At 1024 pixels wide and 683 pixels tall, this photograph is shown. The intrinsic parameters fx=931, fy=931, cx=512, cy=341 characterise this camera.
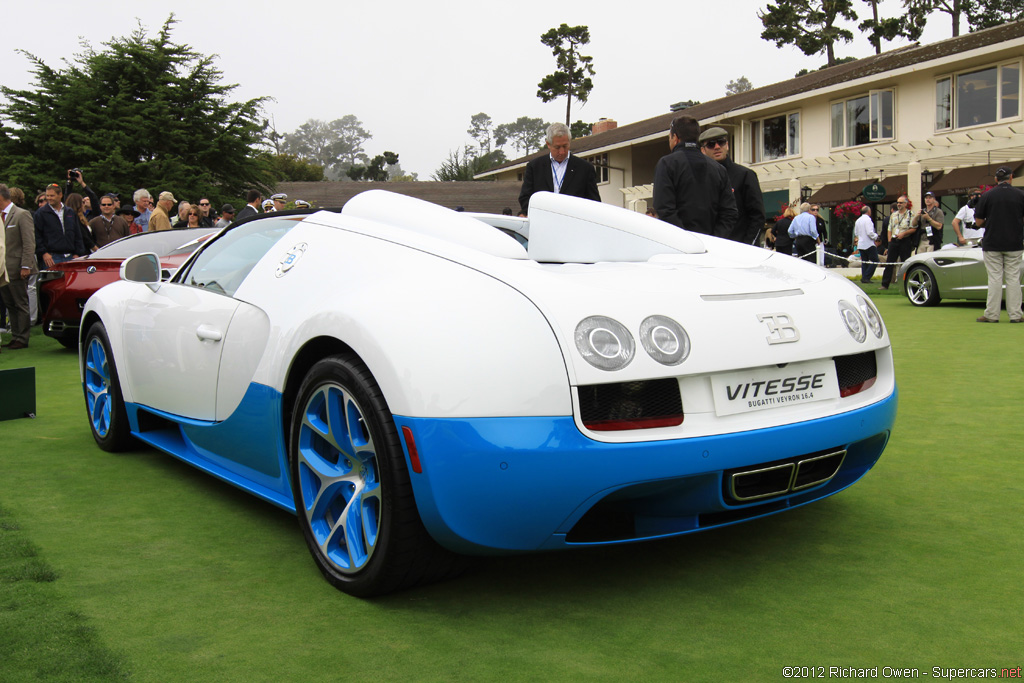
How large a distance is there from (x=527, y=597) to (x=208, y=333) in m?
1.64

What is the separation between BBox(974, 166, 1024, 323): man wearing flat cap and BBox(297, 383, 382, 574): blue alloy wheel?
10044 millimetres

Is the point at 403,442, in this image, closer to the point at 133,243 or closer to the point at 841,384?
the point at 841,384

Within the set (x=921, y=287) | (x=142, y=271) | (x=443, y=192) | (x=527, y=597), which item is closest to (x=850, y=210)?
(x=921, y=287)

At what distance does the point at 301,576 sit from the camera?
2938mm

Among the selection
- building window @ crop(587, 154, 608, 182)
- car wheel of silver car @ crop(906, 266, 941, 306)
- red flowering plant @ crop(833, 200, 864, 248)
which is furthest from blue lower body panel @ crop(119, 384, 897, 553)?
building window @ crop(587, 154, 608, 182)

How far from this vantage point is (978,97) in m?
25.2

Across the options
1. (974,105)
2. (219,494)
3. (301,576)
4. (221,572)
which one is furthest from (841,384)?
(974,105)

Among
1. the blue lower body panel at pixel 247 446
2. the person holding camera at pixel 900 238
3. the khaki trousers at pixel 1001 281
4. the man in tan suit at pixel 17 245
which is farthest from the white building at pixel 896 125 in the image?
the blue lower body panel at pixel 247 446

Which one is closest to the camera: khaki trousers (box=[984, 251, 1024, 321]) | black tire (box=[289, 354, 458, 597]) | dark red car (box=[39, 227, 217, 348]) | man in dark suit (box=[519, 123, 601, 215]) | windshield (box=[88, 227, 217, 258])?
black tire (box=[289, 354, 458, 597])

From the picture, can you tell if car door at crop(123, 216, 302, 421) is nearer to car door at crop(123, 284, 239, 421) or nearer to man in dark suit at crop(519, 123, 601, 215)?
car door at crop(123, 284, 239, 421)

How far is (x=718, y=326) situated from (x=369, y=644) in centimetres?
127

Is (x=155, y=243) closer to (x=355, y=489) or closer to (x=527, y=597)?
(x=355, y=489)

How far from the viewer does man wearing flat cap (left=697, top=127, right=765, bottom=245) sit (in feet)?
20.0

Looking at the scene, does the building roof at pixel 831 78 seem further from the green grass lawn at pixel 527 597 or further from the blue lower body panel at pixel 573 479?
the blue lower body panel at pixel 573 479
